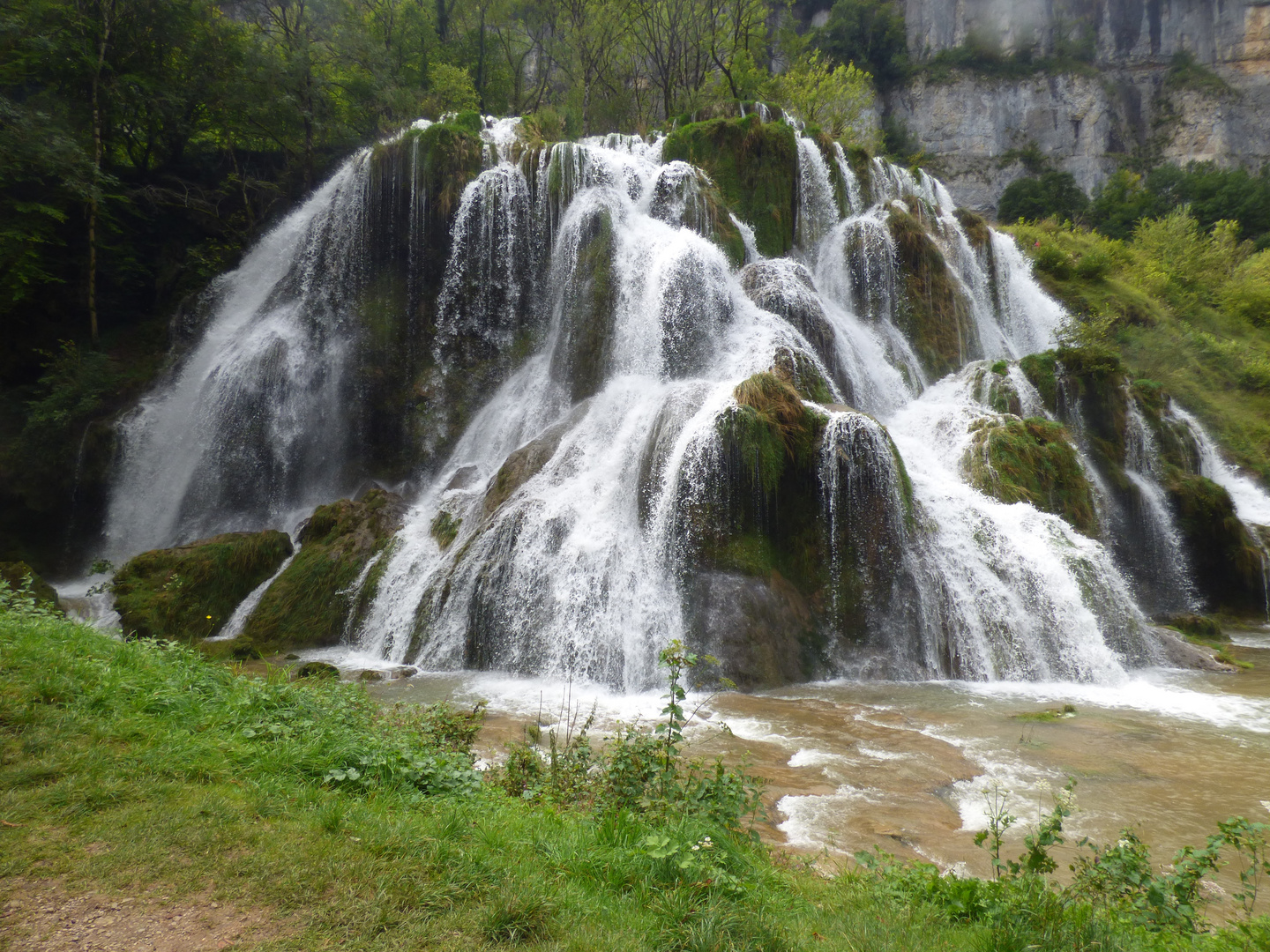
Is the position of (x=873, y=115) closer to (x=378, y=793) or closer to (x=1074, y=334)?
(x=1074, y=334)

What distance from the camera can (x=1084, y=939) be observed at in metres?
2.66

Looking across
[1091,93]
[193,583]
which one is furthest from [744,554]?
[1091,93]

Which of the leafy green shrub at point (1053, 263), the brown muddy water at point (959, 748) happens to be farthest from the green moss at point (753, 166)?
the brown muddy water at point (959, 748)

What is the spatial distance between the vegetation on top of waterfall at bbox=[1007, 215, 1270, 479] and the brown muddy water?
10143mm

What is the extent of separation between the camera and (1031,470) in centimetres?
1273

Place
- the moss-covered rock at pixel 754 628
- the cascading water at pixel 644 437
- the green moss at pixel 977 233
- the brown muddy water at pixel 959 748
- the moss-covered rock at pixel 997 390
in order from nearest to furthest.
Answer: the brown muddy water at pixel 959 748, the moss-covered rock at pixel 754 628, the cascading water at pixel 644 437, the moss-covered rock at pixel 997 390, the green moss at pixel 977 233

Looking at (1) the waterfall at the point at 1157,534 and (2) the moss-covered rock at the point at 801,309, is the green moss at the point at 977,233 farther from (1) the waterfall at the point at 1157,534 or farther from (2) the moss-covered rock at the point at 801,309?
(2) the moss-covered rock at the point at 801,309

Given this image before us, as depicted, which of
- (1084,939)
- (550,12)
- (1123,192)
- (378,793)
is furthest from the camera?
(1123,192)

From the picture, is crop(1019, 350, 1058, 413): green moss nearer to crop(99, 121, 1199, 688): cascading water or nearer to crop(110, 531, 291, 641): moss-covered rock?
crop(99, 121, 1199, 688): cascading water

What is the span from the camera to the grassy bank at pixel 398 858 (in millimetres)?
2686

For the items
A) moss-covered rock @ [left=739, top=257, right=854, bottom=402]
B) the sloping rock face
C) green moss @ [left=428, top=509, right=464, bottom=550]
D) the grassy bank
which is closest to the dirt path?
the grassy bank

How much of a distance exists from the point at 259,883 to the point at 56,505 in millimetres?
18005

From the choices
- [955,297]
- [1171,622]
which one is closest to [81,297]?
[955,297]

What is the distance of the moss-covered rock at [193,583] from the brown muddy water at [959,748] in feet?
16.5
